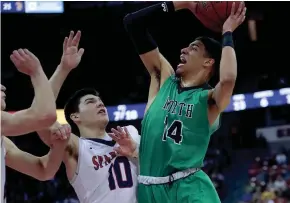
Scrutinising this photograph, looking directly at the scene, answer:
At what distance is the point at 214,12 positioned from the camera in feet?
11.6

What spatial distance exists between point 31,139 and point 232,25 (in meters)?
12.2

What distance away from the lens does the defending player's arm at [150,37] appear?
11.9ft

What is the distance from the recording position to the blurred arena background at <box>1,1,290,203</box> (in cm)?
1346

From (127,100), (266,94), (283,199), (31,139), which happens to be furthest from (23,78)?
(283,199)

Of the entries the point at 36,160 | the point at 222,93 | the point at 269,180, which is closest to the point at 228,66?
the point at 222,93

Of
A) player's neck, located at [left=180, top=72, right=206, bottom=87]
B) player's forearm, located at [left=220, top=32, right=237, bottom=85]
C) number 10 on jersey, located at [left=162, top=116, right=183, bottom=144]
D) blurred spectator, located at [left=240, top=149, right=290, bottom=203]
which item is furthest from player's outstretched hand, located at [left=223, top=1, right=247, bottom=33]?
blurred spectator, located at [left=240, top=149, right=290, bottom=203]

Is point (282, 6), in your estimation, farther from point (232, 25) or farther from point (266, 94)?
point (232, 25)

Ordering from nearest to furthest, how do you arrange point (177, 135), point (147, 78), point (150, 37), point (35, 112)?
point (35, 112)
point (177, 135)
point (150, 37)
point (147, 78)

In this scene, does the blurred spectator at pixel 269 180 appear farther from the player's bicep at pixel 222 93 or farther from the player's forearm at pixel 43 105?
the player's forearm at pixel 43 105

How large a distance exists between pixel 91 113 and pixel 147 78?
38.5ft

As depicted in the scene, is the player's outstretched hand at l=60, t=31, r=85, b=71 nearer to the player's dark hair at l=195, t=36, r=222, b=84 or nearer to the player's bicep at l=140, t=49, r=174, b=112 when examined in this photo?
the player's bicep at l=140, t=49, r=174, b=112

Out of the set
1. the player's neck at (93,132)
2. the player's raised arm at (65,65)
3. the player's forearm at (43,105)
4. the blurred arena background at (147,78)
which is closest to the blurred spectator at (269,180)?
the blurred arena background at (147,78)

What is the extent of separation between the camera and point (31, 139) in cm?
1498

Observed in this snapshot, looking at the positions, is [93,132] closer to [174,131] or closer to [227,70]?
[174,131]
